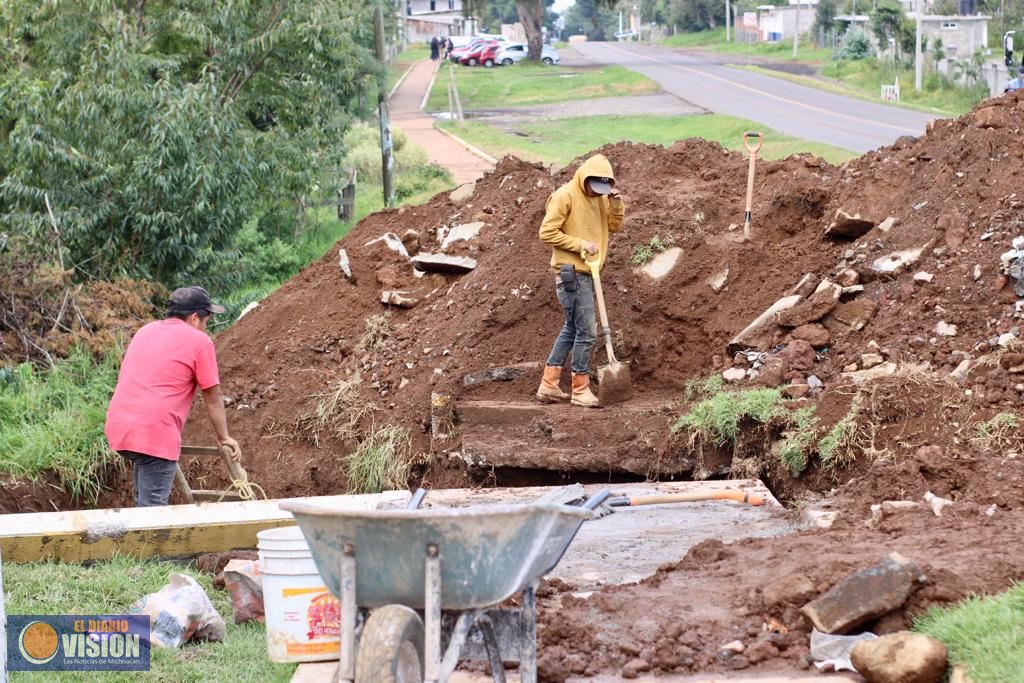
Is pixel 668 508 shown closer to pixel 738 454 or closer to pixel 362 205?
pixel 738 454

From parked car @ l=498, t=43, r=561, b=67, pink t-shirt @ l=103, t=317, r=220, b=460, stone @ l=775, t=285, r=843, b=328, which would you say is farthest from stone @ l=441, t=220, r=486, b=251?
parked car @ l=498, t=43, r=561, b=67

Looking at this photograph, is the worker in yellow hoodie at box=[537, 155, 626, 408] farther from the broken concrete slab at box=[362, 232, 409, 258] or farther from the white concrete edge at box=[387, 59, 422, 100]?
the white concrete edge at box=[387, 59, 422, 100]

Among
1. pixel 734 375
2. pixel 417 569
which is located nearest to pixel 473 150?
pixel 734 375

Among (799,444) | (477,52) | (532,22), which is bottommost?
(799,444)

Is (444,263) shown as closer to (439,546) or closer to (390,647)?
(439,546)

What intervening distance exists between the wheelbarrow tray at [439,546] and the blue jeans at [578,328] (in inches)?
198

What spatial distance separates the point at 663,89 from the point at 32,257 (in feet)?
114

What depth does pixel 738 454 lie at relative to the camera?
8.69 meters

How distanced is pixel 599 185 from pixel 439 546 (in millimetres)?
5309

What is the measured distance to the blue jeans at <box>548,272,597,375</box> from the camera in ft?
30.2

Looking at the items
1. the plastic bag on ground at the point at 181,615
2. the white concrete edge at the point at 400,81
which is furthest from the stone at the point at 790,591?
the white concrete edge at the point at 400,81

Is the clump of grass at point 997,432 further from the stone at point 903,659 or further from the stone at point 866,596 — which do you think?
the stone at point 903,659

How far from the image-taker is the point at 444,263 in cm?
1164

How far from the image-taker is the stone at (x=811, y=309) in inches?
373
